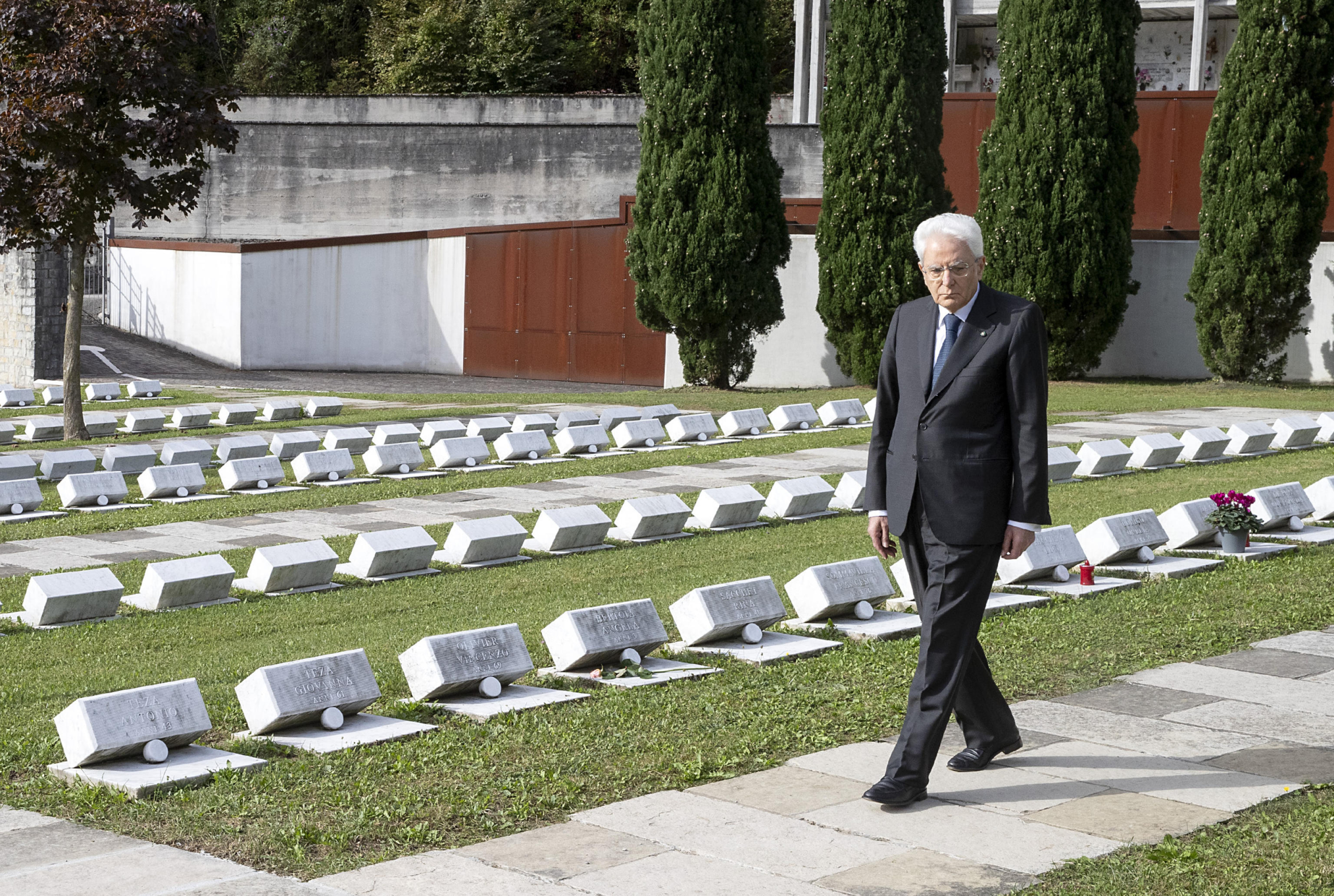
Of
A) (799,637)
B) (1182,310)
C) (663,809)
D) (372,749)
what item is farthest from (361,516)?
(1182,310)

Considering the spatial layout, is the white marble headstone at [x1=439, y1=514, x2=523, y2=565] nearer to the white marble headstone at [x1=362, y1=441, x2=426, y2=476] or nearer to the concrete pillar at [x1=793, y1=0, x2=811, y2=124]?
the white marble headstone at [x1=362, y1=441, x2=426, y2=476]

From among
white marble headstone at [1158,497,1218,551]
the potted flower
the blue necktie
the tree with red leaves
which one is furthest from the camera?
the tree with red leaves

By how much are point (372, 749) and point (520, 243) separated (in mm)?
27572

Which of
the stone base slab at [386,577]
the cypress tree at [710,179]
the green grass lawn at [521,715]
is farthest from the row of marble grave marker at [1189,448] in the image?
the cypress tree at [710,179]

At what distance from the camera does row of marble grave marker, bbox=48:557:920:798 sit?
5.41 m

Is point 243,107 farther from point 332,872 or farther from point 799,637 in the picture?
point 332,872

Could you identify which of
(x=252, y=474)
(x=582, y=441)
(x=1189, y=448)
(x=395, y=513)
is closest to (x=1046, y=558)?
(x=395, y=513)

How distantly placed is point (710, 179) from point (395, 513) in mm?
14318

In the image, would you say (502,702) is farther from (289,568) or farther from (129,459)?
(129,459)

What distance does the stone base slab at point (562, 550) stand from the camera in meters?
11.4

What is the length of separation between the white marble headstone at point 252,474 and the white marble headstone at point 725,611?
27.0ft

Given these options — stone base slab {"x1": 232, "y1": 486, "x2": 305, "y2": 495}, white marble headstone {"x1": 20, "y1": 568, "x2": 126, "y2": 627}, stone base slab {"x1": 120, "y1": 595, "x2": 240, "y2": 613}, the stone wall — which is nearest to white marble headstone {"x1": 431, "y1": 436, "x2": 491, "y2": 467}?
stone base slab {"x1": 232, "y1": 486, "x2": 305, "y2": 495}

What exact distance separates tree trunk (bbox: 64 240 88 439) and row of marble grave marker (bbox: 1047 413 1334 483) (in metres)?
12.2

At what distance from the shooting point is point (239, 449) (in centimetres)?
1648
